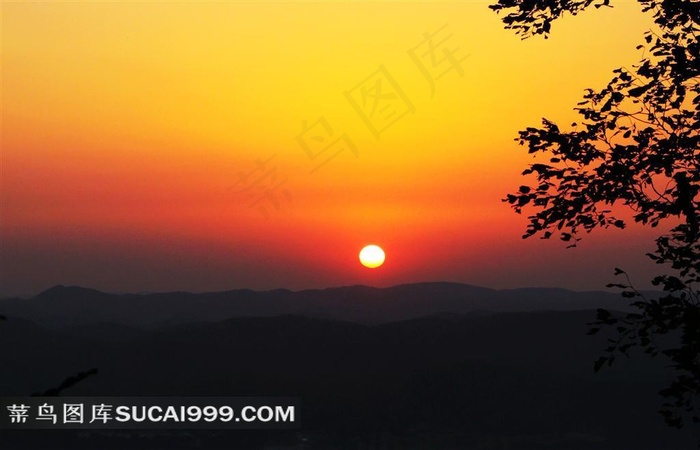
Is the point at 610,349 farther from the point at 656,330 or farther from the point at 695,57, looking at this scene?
the point at 695,57

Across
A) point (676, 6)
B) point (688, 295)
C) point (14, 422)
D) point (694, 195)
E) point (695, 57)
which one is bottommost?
point (14, 422)

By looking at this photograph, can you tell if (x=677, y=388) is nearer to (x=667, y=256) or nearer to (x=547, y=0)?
(x=667, y=256)

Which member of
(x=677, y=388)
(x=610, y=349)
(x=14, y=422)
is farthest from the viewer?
(x=14, y=422)

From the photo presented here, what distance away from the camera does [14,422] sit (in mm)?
24016

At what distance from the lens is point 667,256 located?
13.9 m

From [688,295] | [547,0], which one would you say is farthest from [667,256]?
[547,0]

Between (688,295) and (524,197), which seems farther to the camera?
(524,197)

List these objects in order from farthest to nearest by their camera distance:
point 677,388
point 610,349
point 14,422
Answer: point 14,422, point 610,349, point 677,388

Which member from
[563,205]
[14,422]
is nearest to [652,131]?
[563,205]

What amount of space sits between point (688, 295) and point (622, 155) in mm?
2291

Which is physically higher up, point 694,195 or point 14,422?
point 694,195

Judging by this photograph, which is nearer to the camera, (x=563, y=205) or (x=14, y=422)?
(x=563, y=205)

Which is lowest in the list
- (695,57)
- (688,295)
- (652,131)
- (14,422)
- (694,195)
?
(14,422)

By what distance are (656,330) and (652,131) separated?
10.00ft
